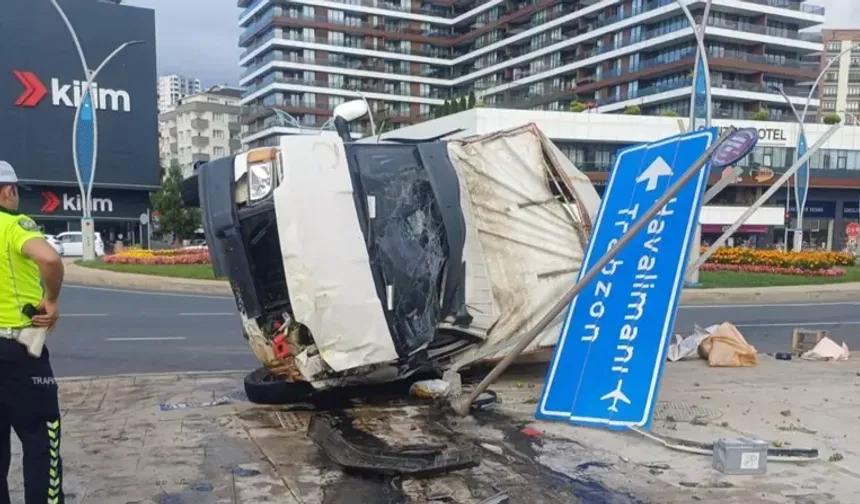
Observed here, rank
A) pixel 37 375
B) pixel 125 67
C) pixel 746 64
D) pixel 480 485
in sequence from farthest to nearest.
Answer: pixel 746 64, pixel 125 67, pixel 480 485, pixel 37 375

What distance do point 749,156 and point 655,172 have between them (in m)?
54.6

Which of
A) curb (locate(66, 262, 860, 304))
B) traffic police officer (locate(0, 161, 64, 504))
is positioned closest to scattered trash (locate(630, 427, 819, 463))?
traffic police officer (locate(0, 161, 64, 504))

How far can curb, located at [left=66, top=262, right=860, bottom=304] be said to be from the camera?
17.2m

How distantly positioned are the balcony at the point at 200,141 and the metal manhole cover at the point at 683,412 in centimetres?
10877

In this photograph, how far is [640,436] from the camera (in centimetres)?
537

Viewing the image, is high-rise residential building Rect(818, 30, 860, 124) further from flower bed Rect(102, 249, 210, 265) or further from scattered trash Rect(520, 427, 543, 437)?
scattered trash Rect(520, 427, 543, 437)

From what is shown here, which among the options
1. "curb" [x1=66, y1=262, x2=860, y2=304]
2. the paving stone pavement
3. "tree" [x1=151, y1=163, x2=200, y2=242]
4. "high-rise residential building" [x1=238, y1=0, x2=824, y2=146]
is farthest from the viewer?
"high-rise residential building" [x1=238, y1=0, x2=824, y2=146]

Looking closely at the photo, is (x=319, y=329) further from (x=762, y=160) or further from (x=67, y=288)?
(x=762, y=160)

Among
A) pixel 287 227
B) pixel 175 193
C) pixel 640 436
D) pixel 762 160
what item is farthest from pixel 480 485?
pixel 762 160

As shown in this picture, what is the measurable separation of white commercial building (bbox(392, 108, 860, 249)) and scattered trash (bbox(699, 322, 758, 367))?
4093 cm

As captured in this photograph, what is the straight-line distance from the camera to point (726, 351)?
27.7ft

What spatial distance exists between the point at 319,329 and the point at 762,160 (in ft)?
193

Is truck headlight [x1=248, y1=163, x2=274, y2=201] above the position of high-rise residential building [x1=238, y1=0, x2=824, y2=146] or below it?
below

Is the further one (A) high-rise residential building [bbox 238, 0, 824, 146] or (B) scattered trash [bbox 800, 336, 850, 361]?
(A) high-rise residential building [bbox 238, 0, 824, 146]
